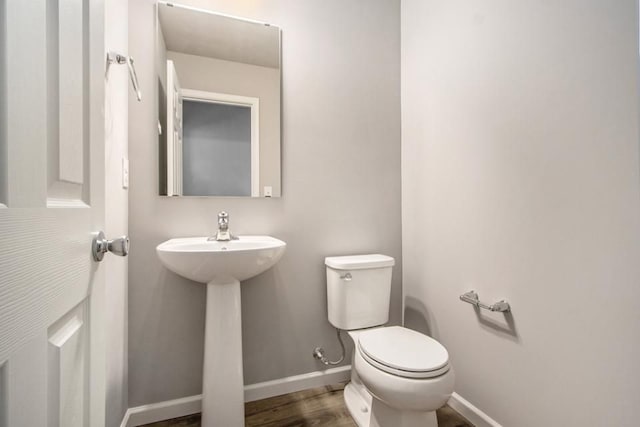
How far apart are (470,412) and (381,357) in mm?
657

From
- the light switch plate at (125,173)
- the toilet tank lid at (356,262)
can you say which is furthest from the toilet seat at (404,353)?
the light switch plate at (125,173)

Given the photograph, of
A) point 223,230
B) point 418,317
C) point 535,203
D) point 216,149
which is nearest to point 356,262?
point 418,317

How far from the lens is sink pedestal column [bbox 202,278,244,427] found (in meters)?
1.25

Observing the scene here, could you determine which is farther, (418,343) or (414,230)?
(414,230)

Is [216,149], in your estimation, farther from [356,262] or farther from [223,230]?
[356,262]

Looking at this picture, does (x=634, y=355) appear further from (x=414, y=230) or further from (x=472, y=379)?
(x=414, y=230)

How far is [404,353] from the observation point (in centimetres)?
114

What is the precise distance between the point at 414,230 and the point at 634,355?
3.34 feet

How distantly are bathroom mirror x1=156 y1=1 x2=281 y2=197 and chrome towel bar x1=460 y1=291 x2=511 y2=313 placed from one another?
1.04 metres

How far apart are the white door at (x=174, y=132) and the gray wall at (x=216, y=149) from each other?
2 cm

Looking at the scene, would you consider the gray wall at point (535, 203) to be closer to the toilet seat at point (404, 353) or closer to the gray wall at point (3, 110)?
the toilet seat at point (404, 353)

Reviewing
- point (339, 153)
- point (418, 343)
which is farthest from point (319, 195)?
point (418, 343)

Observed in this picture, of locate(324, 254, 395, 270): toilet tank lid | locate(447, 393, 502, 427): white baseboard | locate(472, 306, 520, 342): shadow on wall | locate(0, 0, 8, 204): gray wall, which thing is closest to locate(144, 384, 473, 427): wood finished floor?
locate(447, 393, 502, 427): white baseboard

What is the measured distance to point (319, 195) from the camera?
1.69 meters
